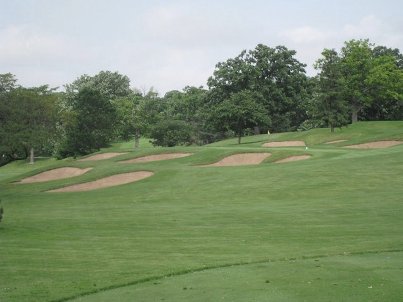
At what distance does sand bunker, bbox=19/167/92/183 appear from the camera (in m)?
44.0

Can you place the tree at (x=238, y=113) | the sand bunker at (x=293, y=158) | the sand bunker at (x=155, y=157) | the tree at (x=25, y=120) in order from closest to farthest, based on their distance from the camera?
the tree at (x=25, y=120)
the sand bunker at (x=293, y=158)
the sand bunker at (x=155, y=157)
the tree at (x=238, y=113)

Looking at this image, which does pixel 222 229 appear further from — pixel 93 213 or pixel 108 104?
pixel 108 104

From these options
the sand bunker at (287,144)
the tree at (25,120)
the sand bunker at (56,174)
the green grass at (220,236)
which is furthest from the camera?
the sand bunker at (287,144)

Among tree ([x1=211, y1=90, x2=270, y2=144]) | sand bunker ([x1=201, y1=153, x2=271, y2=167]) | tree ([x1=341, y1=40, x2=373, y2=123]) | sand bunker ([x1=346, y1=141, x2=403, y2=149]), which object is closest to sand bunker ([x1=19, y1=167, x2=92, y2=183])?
sand bunker ([x1=201, y1=153, x2=271, y2=167])

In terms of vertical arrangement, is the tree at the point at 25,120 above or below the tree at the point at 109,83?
below

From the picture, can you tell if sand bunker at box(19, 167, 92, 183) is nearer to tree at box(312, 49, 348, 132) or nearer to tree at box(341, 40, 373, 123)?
tree at box(312, 49, 348, 132)

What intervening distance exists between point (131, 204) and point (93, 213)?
3739 millimetres

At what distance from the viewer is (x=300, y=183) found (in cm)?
2919

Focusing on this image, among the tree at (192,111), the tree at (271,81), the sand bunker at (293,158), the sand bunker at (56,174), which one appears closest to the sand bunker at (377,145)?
the sand bunker at (293,158)

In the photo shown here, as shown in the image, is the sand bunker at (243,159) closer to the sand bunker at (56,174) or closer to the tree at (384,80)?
the sand bunker at (56,174)

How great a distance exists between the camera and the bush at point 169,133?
80.8 meters

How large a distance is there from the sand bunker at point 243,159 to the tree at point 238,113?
22.2m

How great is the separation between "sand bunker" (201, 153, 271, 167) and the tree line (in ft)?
43.0

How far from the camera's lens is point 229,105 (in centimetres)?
6481
